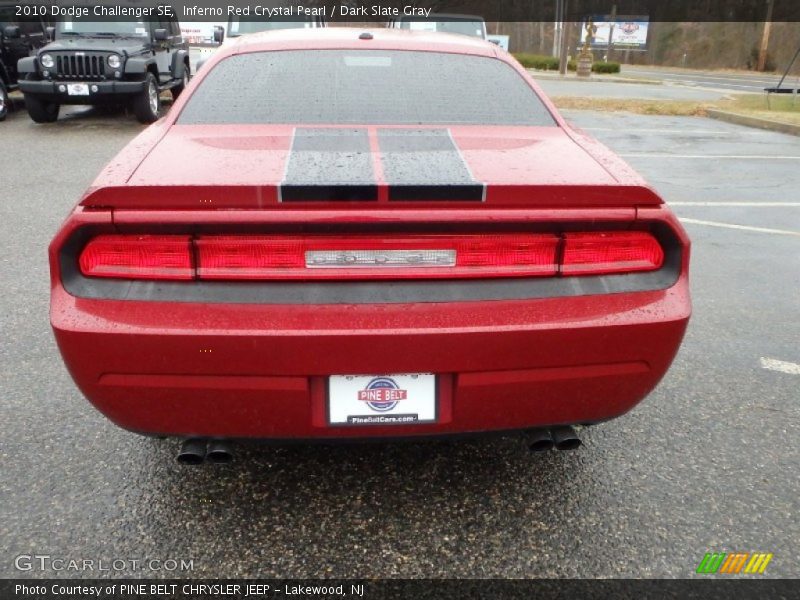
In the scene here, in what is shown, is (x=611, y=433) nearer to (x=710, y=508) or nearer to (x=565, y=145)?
(x=710, y=508)

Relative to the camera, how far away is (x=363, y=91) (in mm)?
2945

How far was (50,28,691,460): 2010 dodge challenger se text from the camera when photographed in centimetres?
189

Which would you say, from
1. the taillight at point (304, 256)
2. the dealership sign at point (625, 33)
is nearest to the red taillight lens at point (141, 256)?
the taillight at point (304, 256)

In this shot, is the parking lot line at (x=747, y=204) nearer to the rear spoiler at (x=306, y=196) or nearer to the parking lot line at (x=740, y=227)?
the parking lot line at (x=740, y=227)

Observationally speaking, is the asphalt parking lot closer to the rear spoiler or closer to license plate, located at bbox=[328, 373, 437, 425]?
license plate, located at bbox=[328, 373, 437, 425]

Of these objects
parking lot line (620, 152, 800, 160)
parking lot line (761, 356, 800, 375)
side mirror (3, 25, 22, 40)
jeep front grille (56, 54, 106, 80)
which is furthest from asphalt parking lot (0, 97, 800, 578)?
side mirror (3, 25, 22, 40)

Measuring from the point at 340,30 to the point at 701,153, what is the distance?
810cm

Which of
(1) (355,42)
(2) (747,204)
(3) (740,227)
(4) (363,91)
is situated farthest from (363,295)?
(2) (747,204)

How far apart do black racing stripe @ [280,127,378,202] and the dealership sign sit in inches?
2088

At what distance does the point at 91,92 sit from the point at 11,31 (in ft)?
7.69

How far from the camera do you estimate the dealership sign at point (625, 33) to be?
5012 centimetres

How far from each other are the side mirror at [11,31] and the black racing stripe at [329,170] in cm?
1128

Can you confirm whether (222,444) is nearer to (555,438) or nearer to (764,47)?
(555,438)

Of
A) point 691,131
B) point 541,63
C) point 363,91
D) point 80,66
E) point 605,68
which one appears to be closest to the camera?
point 363,91
